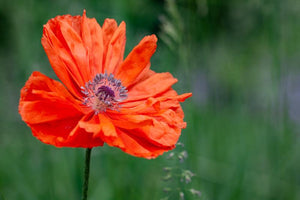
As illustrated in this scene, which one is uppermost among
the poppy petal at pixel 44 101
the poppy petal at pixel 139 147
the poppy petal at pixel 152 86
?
the poppy petal at pixel 44 101

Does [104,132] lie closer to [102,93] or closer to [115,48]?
[102,93]

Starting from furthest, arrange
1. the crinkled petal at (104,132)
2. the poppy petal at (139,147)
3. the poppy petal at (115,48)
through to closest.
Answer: the poppy petal at (115,48) < the poppy petal at (139,147) < the crinkled petal at (104,132)

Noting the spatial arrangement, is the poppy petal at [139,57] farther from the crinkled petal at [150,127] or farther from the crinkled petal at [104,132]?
the crinkled petal at [104,132]

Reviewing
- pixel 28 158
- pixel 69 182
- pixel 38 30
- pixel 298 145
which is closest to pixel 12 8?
pixel 38 30

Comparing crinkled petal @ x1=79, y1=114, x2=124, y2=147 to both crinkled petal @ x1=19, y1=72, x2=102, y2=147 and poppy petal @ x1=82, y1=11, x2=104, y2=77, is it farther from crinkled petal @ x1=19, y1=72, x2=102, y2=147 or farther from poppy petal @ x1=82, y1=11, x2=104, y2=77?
poppy petal @ x1=82, y1=11, x2=104, y2=77

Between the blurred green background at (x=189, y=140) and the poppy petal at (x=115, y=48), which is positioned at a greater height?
the poppy petal at (x=115, y=48)

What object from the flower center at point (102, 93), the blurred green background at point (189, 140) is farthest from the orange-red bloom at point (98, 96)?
the blurred green background at point (189, 140)
